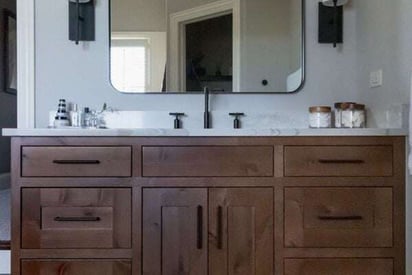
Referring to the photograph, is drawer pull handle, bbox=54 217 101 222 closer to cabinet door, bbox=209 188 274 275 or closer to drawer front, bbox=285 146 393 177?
cabinet door, bbox=209 188 274 275

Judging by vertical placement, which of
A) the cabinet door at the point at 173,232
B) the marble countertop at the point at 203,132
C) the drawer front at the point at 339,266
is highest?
the marble countertop at the point at 203,132

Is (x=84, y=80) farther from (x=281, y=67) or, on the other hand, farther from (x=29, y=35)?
(x=281, y=67)

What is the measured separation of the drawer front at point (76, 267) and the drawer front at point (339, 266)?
67cm

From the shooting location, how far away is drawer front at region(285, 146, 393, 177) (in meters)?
1.82

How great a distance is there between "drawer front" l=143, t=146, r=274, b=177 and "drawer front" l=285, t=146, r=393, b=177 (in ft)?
0.44

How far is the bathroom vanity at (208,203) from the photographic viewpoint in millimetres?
1804

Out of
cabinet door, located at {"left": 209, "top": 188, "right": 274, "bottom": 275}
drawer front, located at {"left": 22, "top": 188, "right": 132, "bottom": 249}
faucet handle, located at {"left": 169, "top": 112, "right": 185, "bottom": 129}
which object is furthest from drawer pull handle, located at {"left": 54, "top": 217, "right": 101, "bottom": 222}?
faucet handle, located at {"left": 169, "top": 112, "right": 185, "bottom": 129}

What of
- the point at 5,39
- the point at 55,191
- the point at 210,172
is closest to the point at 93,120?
the point at 55,191

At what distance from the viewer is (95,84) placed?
2.45 metres

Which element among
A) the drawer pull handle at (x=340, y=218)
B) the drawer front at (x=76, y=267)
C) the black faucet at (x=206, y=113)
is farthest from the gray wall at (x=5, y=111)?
the drawer pull handle at (x=340, y=218)

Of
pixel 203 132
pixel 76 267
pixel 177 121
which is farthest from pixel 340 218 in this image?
pixel 76 267

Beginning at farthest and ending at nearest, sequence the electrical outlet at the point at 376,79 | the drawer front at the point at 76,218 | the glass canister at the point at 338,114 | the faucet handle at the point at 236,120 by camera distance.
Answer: the faucet handle at the point at 236,120, the glass canister at the point at 338,114, the electrical outlet at the point at 376,79, the drawer front at the point at 76,218

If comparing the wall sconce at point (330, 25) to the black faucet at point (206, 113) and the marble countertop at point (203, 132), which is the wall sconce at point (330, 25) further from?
the marble countertop at point (203, 132)

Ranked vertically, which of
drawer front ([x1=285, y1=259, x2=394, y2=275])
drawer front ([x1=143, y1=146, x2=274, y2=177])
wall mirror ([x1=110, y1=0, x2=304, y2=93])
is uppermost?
wall mirror ([x1=110, y1=0, x2=304, y2=93])
